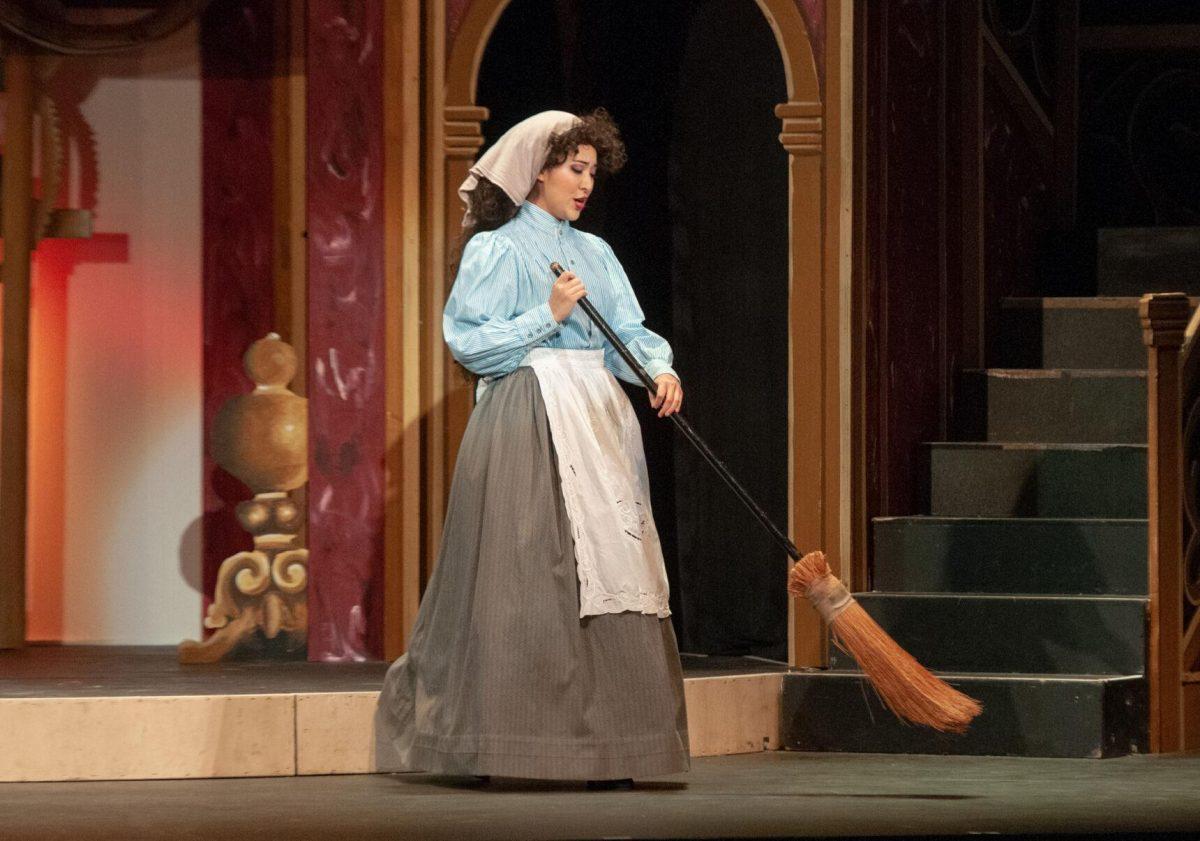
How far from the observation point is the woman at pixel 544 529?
529cm

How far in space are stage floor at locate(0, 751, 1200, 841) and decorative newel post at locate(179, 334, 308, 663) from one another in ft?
3.71

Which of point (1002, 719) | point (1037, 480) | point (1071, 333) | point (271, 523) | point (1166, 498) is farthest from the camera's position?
point (1071, 333)

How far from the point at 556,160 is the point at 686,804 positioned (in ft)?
4.85

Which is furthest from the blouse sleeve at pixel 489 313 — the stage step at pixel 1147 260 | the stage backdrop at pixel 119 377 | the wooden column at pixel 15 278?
the stage step at pixel 1147 260

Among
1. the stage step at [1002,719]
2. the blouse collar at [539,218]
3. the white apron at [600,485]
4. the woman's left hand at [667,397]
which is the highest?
the blouse collar at [539,218]

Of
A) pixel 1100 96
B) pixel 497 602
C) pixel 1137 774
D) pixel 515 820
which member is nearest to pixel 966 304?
pixel 1100 96

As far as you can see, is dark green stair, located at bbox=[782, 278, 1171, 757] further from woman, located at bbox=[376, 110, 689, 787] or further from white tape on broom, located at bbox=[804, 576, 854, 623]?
woman, located at bbox=[376, 110, 689, 787]

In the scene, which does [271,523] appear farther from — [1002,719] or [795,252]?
[1002,719]

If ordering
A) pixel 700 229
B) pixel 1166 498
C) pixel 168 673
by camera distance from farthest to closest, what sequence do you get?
pixel 700 229 < pixel 168 673 < pixel 1166 498

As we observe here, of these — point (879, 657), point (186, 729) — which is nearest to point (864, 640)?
point (879, 657)

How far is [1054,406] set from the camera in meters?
7.52

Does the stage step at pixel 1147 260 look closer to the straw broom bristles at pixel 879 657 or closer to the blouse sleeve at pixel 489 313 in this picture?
the straw broom bristles at pixel 879 657

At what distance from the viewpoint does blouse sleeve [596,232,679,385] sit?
219 inches

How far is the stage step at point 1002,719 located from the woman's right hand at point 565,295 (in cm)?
155
